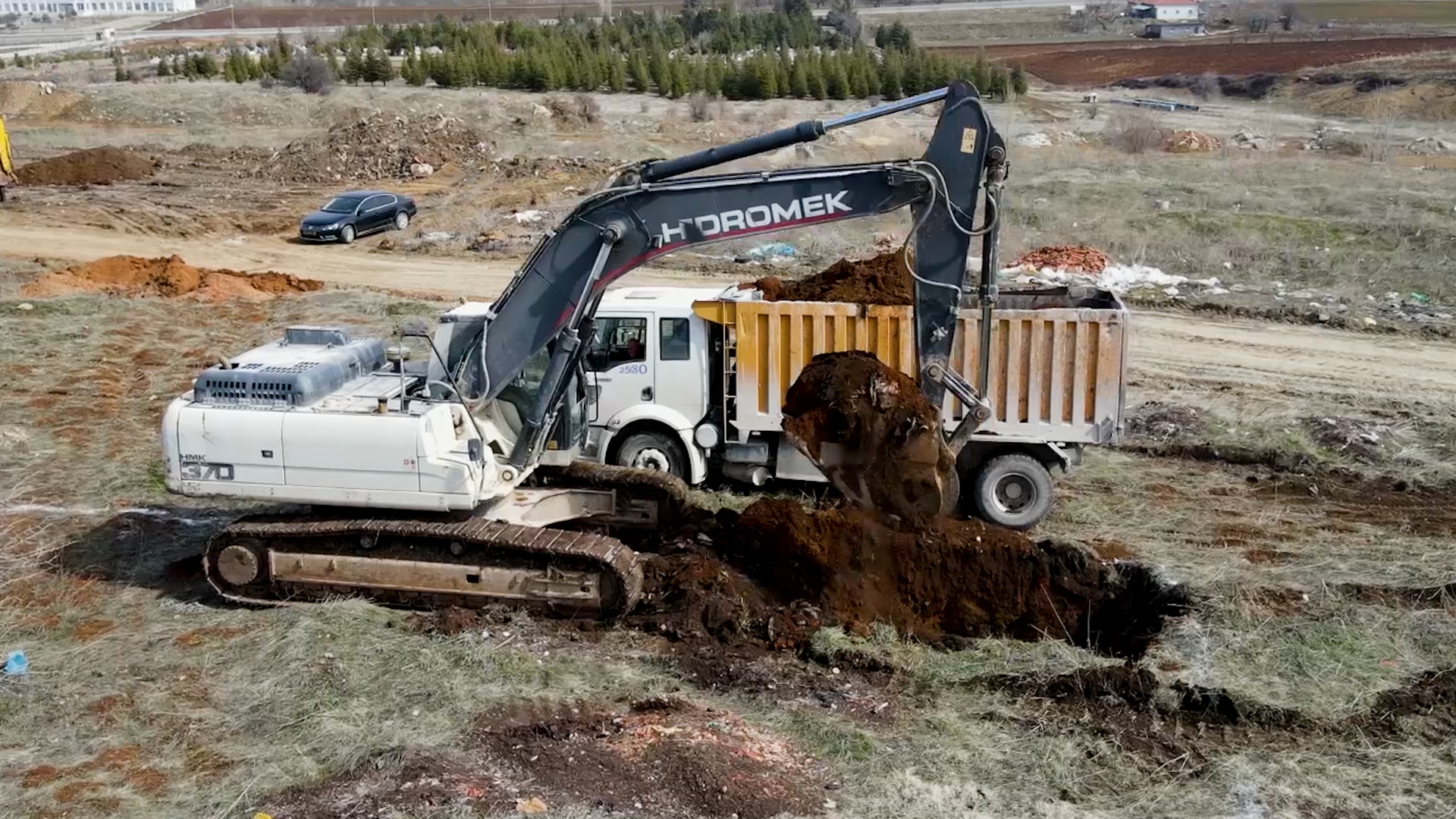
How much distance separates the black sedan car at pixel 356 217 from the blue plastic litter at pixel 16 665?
71.3 feet

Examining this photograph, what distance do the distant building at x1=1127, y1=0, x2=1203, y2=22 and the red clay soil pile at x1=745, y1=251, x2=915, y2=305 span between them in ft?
316

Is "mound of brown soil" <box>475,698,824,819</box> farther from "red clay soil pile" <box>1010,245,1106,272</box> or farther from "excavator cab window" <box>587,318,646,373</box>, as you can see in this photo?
"red clay soil pile" <box>1010,245,1106,272</box>

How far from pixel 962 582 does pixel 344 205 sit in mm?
23961

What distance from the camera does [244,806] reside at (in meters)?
7.45

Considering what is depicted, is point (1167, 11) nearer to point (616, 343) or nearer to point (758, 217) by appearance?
point (616, 343)

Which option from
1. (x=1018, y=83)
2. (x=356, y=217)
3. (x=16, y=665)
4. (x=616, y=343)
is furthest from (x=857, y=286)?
(x=1018, y=83)

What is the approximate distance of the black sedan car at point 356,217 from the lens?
1179 inches

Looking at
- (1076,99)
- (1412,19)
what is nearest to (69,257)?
(1076,99)

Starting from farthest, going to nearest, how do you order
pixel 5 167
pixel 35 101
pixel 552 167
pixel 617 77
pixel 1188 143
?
pixel 617 77 → pixel 35 101 → pixel 1188 143 → pixel 552 167 → pixel 5 167

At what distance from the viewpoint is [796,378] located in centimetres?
1249

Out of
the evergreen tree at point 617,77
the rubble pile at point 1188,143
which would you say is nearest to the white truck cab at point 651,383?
the rubble pile at point 1188,143

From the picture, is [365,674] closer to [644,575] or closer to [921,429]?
[644,575]

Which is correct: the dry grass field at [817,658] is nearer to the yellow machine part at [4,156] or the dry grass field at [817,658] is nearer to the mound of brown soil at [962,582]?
the mound of brown soil at [962,582]

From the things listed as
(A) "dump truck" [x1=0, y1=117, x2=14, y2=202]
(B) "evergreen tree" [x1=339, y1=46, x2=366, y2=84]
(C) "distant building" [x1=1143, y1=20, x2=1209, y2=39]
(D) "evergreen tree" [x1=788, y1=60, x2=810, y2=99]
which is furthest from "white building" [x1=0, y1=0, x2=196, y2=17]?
(A) "dump truck" [x1=0, y1=117, x2=14, y2=202]
